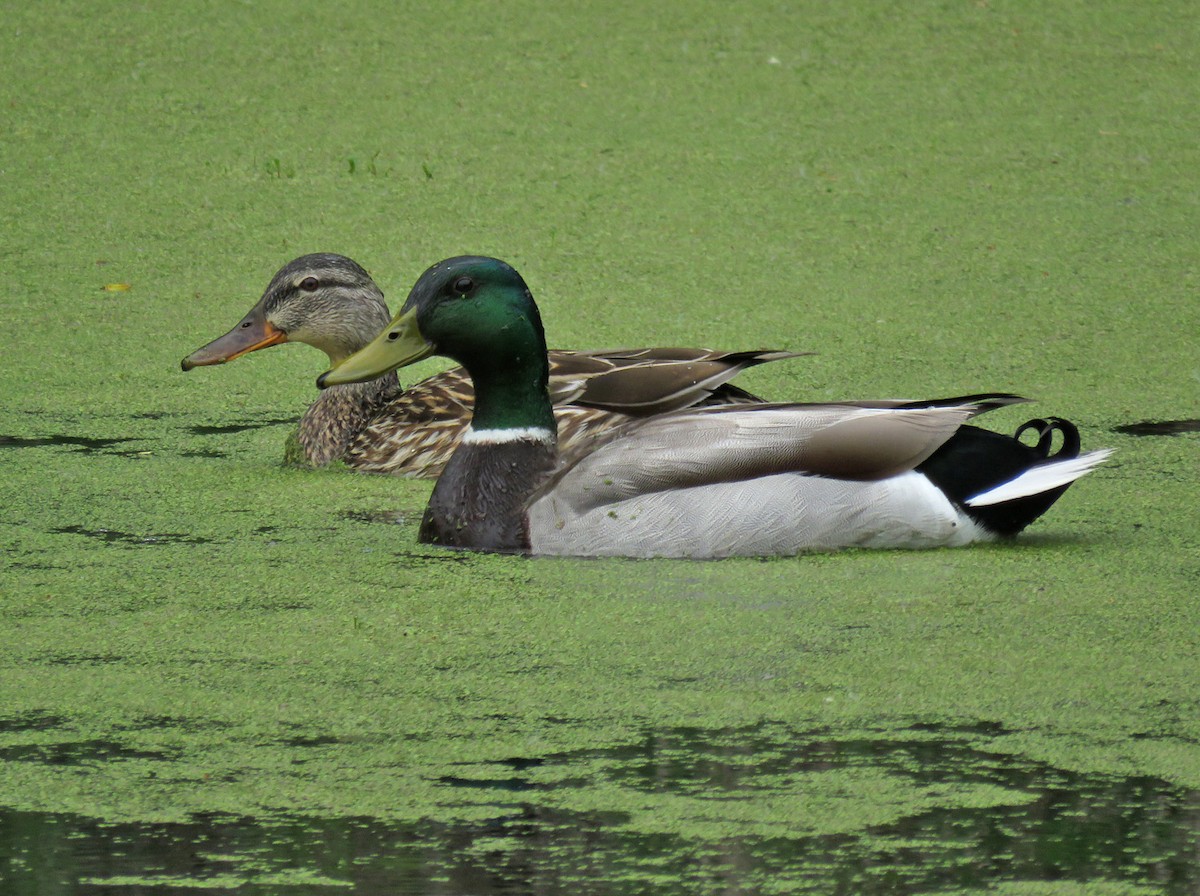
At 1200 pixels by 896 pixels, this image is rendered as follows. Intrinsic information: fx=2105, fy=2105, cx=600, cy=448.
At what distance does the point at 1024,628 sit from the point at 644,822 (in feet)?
4.20

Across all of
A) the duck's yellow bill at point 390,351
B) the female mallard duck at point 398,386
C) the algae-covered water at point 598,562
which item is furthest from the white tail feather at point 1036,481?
the duck's yellow bill at point 390,351

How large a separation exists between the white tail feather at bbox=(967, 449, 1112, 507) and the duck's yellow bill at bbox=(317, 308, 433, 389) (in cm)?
140

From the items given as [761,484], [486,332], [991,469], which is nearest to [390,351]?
[486,332]

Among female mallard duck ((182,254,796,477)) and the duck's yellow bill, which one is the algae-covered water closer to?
female mallard duck ((182,254,796,477))

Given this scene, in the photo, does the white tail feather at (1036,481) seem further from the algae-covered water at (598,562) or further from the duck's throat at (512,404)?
the duck's throat at (512,404)

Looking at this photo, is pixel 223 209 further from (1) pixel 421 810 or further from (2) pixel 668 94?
(1) pixel 421 810

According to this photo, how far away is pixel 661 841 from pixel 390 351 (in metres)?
2.35

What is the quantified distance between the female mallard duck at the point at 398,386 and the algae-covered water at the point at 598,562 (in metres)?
0.17

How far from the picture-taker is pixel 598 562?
4.72 m

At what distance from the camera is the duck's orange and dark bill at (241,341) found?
6227 millimetres

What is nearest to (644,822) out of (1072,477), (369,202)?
(1072,477)

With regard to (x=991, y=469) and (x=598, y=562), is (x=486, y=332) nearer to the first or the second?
(x=598, y=562)

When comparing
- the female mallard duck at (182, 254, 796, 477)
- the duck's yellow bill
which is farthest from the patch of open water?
the duck's yellow bill

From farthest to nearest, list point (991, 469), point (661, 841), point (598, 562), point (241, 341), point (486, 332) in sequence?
1. point (241, 341)
2. point (486, 332)
3. point (991, 469)
4. point (598, 562)
5. point (661, 841)
